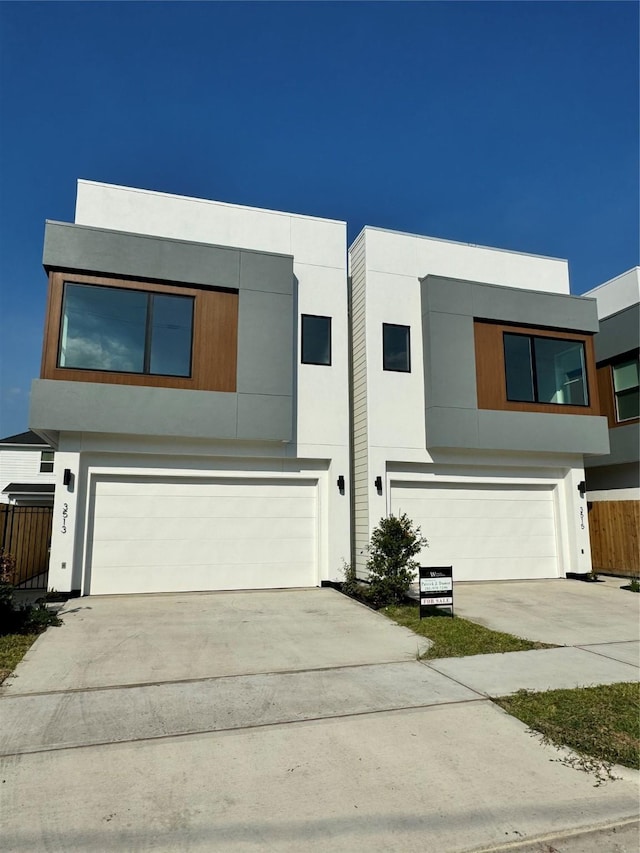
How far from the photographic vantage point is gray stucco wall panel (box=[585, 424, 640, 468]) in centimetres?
1367

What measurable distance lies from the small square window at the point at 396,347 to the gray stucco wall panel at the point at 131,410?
11.8 ft

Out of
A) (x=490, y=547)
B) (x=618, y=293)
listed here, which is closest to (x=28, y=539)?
Result: (x=490, y=547)

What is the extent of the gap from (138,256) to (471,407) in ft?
24.6

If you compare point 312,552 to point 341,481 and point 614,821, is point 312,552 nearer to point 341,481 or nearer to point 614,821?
point 341,481

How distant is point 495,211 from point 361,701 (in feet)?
41.6

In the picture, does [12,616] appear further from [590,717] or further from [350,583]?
[590,717]

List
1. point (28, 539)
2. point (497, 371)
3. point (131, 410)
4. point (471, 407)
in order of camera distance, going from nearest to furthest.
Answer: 1. point (131, 410)
2. point (28, 539)
3. point (471, 407)
4. point (497, 371)

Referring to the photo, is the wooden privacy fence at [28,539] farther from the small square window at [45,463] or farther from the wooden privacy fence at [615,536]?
the small square window at [45,463]

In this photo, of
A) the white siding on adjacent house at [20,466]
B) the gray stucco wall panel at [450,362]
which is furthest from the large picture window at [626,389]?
the white siding on adjacent house at [20,466]

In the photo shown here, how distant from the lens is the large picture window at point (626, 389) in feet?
46.2

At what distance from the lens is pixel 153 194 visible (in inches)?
440

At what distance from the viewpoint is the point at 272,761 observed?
372 cm

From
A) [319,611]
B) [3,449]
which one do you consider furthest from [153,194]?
[3,449]

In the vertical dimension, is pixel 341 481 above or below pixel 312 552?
above
